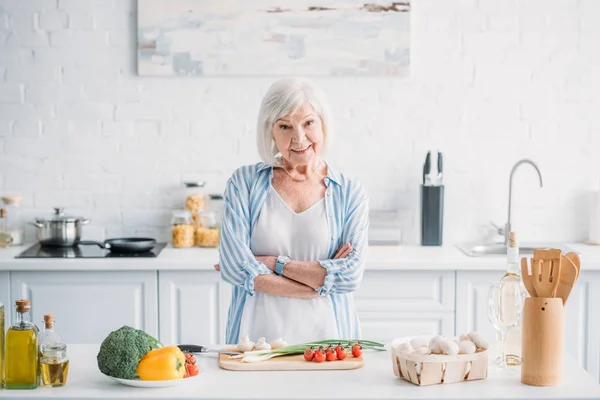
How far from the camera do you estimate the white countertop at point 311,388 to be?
90.2 inches

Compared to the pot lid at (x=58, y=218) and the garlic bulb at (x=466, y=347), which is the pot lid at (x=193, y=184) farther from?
the garlic bulb at (x=466, y=347)

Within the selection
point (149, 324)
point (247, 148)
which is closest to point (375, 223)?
point (247, 148)

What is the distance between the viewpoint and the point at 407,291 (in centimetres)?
420

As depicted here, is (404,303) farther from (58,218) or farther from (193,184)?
(58,218)

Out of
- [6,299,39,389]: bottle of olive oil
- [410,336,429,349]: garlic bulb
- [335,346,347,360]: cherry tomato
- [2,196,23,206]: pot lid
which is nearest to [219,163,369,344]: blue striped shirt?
[335,346,347,360]: cherry tomato

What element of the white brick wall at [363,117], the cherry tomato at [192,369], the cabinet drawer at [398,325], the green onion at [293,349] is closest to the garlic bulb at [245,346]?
the green onion at [293,349]

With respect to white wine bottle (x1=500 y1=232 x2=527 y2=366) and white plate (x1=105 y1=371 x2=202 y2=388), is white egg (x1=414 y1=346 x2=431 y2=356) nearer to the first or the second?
white wine bottle (x1=500 y1=232 x2=527 y2=366)

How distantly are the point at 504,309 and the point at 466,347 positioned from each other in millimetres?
167

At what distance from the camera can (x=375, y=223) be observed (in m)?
4.67

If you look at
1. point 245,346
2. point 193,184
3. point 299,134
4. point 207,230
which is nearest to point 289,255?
point 299,134

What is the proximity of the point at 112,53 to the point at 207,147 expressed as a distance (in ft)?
2.27

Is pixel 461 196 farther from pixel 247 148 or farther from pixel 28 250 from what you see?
pixel 28 250

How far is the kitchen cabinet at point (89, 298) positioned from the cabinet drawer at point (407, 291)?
3.25 ft

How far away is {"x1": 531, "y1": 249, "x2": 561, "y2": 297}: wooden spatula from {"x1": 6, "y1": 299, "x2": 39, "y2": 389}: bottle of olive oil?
1.31 metres
